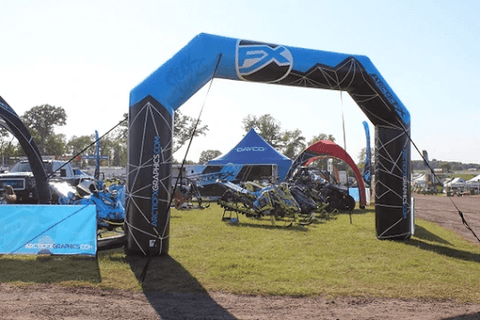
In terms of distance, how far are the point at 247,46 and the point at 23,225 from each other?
210 inches

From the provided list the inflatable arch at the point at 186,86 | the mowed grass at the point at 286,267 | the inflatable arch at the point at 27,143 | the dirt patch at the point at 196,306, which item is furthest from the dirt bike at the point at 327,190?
the dirt patch at the point at 196,306

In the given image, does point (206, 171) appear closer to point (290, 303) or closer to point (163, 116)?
point (163, 116)

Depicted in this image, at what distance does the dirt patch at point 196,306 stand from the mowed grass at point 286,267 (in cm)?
28

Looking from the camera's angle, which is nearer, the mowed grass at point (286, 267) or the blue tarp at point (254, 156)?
the mowed grass at point (286, 267)

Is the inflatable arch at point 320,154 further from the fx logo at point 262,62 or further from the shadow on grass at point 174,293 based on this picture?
the shadow on grass at point 174,293

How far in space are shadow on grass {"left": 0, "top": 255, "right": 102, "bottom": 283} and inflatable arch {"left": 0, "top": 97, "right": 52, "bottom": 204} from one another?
3527 millimetres

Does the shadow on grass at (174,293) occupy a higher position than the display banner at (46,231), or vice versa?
the display banner at (46,231)

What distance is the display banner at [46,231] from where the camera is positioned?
7094 mm

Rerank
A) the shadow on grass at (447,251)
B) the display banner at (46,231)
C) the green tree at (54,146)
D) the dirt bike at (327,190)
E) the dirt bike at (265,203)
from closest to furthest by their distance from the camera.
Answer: the display banner at (46,231) → the shadow on grass at (447,251) → the dirt bike at (265,203) → the dirt bike at (327,190) → the green tree at (54,146)

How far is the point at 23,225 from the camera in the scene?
23.4ft

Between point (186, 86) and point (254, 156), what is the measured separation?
52.6 feet

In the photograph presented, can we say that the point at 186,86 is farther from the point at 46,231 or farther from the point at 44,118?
the point at 44,118

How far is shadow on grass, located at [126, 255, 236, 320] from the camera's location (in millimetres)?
4605

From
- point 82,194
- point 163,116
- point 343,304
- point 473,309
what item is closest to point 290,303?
point 343,304
